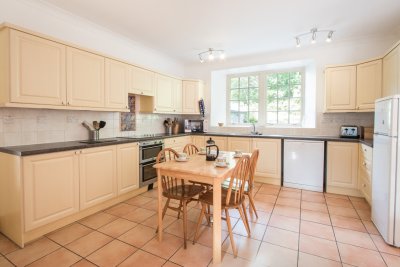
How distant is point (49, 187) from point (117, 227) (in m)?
0.81

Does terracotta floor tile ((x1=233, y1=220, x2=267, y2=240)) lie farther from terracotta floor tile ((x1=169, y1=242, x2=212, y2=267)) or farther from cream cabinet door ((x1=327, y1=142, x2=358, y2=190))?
cream cabinet door ((x1=327, y1=142, x2=358, y2=190))

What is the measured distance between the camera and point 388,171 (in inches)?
77.0

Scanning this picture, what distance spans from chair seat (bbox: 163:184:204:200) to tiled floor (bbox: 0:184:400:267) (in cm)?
42

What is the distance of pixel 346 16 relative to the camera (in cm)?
273

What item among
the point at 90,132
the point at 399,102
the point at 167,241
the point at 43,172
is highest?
the point at 399,102

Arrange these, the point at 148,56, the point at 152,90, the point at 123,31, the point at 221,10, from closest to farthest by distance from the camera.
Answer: the point at 221,10, the point at 123,31, the point at 152,90, the point at 148,56

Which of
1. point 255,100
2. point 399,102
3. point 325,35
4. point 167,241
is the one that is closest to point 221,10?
point 325,35

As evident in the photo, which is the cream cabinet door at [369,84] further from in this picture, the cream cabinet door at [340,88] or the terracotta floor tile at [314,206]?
the terracotta floor tile at [314,206]

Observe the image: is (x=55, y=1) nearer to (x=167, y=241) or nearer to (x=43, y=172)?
(x=43, y=172)

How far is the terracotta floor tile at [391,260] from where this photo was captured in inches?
67.4

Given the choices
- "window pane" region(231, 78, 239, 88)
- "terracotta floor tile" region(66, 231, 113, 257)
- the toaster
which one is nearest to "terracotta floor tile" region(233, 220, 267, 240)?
"terracotta floor tile" region(66, 231, 113, 257)

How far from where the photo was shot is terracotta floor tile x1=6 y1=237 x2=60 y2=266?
5.84 feet

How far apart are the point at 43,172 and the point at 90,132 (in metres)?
1.04

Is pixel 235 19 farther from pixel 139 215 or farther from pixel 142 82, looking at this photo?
pixel 139 215
